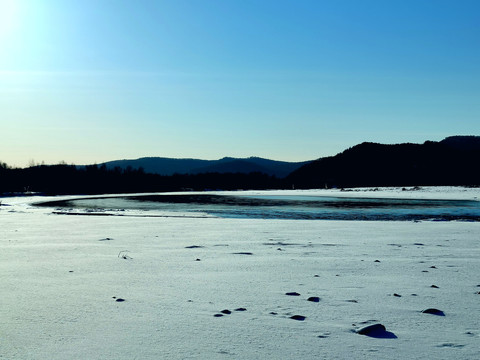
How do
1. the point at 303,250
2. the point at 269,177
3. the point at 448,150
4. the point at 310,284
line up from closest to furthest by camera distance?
the point at 310,284 < the point at 303,250 < the point at 448,150 < the point at 269,177

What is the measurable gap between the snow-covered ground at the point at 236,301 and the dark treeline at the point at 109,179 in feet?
309

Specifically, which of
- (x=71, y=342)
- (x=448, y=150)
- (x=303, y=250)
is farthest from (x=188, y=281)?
(x=448, y=150)

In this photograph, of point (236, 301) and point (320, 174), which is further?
point (320, 174)

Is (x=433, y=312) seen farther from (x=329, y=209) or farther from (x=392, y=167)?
(x=392, y=167)

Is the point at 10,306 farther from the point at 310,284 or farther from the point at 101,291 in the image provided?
the point at 310,284

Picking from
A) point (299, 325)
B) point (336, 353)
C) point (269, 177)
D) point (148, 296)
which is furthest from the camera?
point (269, 177)

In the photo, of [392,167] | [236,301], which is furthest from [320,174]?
[236,301]

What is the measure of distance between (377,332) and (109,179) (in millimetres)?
120718

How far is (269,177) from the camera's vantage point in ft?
443

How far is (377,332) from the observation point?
2.96 m

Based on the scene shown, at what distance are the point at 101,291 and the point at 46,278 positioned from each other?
1.00m

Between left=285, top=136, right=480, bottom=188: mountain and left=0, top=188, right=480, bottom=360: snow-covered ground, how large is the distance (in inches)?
3275

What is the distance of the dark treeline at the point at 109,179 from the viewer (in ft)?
339

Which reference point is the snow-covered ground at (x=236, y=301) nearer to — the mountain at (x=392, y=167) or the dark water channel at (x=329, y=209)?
the dark water channel at (x=329, y=209)
